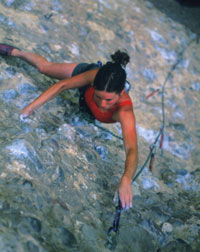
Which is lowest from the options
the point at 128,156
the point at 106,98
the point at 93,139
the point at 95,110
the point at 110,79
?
the point at 93,139

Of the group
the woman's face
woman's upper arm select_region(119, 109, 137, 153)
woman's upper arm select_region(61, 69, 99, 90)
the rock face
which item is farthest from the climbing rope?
woman's upper arm select_region(61, 69, 99, 90)

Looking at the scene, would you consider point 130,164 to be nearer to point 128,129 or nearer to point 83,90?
point 128,129

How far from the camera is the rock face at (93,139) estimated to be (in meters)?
1.63

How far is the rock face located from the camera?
1.63m

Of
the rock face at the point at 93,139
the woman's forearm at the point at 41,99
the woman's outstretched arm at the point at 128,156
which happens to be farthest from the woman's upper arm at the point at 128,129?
the woman's forearm at the point at 41,99

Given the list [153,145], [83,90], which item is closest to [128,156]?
[83,90]

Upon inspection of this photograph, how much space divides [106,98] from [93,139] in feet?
2.14

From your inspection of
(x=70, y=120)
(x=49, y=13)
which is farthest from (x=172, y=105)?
(x=49, y=13)

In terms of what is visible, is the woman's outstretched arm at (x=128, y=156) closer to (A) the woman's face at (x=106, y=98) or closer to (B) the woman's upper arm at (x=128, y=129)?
(B) the woman's upper arm at (x=128, y=129)

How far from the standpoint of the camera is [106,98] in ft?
6.61

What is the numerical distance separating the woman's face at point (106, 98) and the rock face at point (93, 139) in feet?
1.46

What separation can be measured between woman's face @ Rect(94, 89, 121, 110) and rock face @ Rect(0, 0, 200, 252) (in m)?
0.44

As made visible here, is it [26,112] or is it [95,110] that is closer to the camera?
[26,112]

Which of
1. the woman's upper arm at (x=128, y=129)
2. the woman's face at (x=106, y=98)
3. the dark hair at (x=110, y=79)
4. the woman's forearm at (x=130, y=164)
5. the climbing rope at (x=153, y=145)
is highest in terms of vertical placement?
the dark hair at (x=110, y=79)
